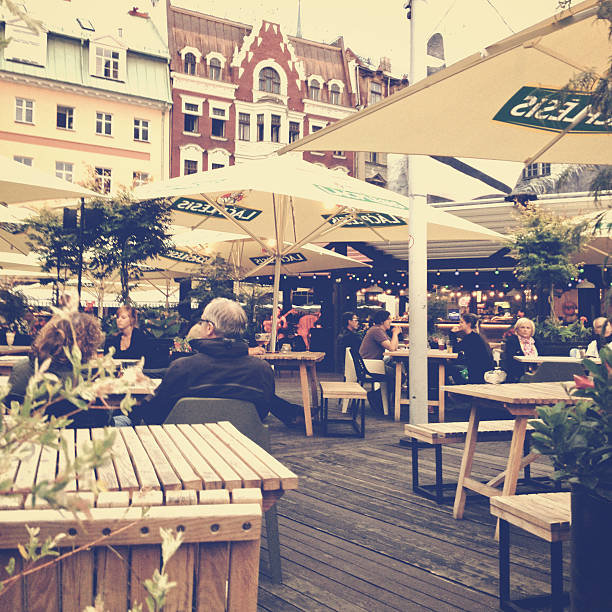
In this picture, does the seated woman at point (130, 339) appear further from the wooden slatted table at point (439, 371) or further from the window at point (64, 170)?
the window at point (64, 170)

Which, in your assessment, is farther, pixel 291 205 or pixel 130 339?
pixel 291 205

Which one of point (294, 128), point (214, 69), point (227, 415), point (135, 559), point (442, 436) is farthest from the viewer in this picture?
point (294, 128)

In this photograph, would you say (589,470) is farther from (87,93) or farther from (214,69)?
(214,69)

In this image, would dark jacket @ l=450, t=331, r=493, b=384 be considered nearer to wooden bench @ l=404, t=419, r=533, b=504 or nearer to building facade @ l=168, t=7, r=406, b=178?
wooden bench @ l=404, t=419, r=533, b=504

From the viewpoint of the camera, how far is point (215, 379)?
352 centimetres

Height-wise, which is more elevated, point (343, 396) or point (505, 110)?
point (505, 110)

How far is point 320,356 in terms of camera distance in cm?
788

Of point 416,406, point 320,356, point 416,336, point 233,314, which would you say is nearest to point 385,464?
point 416,406

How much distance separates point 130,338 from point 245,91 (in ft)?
99.6

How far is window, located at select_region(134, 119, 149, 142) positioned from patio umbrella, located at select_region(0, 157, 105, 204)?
25.4 m

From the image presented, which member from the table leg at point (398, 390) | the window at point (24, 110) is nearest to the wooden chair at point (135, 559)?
the table leg at point (398, 390)

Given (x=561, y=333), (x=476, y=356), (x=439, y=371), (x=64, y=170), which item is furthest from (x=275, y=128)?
(x=476, y=356)

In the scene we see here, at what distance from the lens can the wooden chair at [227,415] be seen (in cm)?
329

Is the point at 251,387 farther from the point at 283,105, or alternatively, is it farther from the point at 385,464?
the point at 283,105
